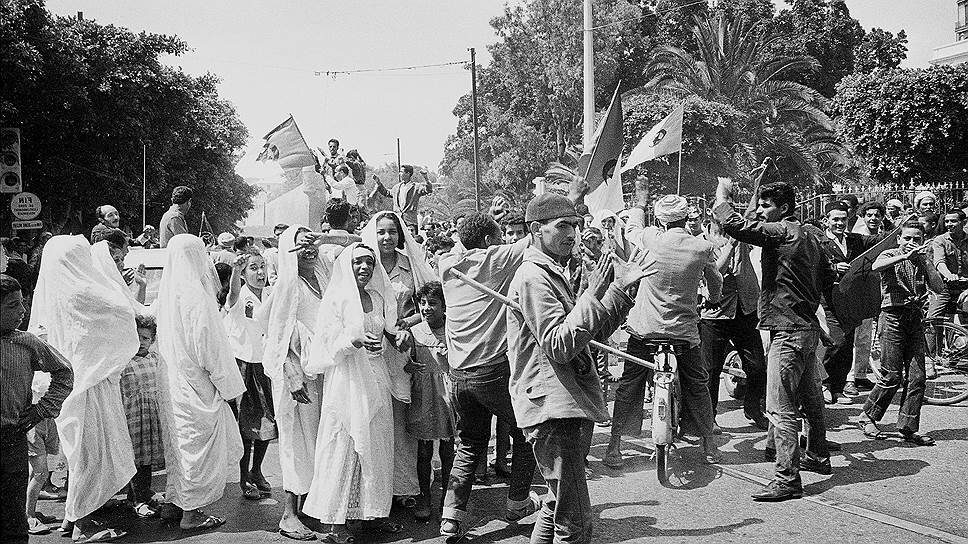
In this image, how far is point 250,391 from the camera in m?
6.50

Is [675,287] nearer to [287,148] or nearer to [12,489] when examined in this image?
[12,489]

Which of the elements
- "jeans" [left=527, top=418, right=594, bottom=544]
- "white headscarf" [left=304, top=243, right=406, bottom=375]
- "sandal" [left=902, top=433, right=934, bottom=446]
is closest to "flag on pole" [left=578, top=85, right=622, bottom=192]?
"sandal" [left=902, top=433, right=934, bottom=446]

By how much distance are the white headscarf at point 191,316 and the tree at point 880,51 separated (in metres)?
41.1

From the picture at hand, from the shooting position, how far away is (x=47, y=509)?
6.14 metres

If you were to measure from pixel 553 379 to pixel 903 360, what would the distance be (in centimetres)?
452

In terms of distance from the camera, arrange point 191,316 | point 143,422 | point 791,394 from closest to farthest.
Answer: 1. point 191,316
2. point 143,422
3. point 791,394

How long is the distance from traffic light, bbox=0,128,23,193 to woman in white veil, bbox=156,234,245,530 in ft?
35.4

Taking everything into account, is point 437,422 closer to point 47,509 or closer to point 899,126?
point 47,509

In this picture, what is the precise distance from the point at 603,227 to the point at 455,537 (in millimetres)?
4261

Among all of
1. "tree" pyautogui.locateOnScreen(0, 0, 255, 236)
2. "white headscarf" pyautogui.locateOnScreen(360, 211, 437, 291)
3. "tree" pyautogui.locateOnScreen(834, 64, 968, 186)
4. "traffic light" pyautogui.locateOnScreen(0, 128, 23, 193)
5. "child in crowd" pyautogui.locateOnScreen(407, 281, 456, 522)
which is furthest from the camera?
"tree" pyautogui.locateOnScreen(834, 64, 968, 186)

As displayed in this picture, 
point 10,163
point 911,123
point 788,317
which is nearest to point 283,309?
point 788,317

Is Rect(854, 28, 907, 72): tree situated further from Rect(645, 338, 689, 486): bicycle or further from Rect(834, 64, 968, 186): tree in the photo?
Rect(645, 338, 689, 486): bicycle

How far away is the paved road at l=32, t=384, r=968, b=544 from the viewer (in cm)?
523

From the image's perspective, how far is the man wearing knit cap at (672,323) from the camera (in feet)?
22.0
